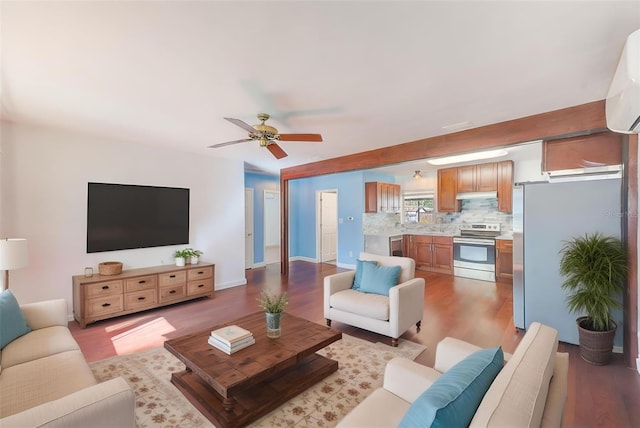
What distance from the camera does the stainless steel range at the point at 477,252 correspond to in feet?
18.5

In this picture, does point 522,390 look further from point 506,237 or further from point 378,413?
point 506,237

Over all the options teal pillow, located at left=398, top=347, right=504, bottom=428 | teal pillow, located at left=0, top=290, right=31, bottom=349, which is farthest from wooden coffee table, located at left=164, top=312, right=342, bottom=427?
teal pillow, located at left=398, top=347, right=504, bottom=428

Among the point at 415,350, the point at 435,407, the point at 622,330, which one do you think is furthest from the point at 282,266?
the point at 435,407

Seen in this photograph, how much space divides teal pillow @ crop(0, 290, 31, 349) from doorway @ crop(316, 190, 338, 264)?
236 inches

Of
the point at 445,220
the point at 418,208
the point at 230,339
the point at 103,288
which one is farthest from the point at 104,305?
the point at 445,220

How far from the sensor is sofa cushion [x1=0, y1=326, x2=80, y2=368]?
72.9 inches

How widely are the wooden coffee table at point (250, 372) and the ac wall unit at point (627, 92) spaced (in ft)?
7.81

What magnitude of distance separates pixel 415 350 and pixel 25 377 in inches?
114

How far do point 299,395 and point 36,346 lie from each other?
1851 mm

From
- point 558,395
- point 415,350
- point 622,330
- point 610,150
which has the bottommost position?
point 415,350

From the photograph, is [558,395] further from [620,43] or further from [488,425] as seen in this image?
[620,43]

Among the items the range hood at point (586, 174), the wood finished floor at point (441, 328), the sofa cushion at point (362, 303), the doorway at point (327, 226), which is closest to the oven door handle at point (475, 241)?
the wood finished floor at point (441, 328)

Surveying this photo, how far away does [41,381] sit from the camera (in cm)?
162

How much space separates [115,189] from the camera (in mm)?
3975
